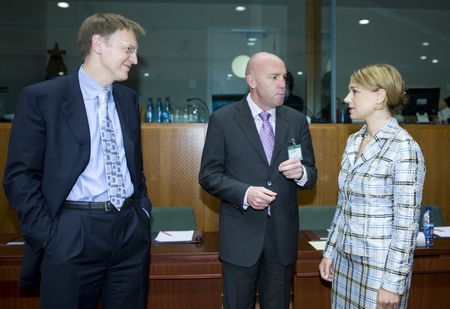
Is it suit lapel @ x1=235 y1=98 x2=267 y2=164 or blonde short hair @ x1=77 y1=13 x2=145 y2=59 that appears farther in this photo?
suit lapel @ x1=235 y1=98 x2=267 y2=164

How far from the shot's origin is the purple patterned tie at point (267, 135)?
2207 millimetres

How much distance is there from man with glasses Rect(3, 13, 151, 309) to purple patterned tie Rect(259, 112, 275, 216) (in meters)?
0.72

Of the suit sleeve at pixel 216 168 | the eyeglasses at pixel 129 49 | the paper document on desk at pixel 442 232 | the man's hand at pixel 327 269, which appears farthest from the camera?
the paper document on desk at pixel 442 232

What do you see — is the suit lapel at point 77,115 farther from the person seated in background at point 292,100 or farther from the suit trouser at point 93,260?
the person seated in background at point 292,100

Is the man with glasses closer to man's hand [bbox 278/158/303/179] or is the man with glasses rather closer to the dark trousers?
the dark trousers

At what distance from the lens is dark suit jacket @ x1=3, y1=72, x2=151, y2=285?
5.16ft

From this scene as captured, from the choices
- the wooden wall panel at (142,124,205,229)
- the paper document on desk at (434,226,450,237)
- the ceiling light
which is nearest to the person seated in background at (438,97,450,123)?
the paper document on desk at (434,226,450,237)

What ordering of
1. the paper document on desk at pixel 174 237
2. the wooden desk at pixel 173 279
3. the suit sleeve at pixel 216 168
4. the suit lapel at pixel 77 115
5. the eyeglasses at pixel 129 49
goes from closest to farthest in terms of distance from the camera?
the suit lapel at pixel 77 115 → the eyeglasses at pixel 129 49 → the suit sleeve at pixel 216 168 → the wooden desk at pixel 173 279 → the paper document on desk at pixel 174 237

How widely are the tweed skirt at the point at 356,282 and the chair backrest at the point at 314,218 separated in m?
1.58

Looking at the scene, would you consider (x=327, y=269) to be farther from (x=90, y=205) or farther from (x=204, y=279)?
(x=90, y=205)

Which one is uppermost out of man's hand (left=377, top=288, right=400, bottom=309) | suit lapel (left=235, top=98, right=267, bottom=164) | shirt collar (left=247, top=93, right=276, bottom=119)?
shirt collar (left=247, top=93, right=276, bottom=119)

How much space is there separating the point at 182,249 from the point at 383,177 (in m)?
1.45

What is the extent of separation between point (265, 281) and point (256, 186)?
1.67 ft

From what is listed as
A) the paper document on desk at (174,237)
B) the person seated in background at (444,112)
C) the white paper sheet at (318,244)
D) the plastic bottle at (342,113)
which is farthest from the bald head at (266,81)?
the person seated in background at (444,112)
